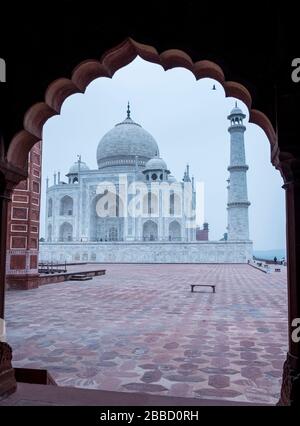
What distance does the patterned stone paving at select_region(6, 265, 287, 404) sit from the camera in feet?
11.4

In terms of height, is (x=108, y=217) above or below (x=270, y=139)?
above

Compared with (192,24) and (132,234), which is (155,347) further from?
(132,234)

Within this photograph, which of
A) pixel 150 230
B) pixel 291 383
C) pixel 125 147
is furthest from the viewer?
pixel 125 147

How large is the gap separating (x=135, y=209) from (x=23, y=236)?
26609mm

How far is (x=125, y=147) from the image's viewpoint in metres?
41.2

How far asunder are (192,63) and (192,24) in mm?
258

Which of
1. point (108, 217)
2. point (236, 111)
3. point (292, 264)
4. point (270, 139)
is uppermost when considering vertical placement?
point (236, 111)

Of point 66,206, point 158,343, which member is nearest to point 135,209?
point 66,206

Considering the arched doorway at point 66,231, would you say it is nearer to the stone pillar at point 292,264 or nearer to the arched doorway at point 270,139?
the arched doorway at point 270,139

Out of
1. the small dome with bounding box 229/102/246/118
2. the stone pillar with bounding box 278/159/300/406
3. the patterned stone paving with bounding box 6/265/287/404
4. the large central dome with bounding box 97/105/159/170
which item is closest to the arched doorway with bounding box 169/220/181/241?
the large central dome with bounding box 97/105/159/170

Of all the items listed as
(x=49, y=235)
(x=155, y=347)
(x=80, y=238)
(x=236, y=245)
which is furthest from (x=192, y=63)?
(x=49, y=235)

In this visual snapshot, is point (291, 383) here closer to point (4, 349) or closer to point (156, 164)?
point (4, 349)

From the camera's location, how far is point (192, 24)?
271cm

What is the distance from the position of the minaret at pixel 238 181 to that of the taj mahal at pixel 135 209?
0.08 m
